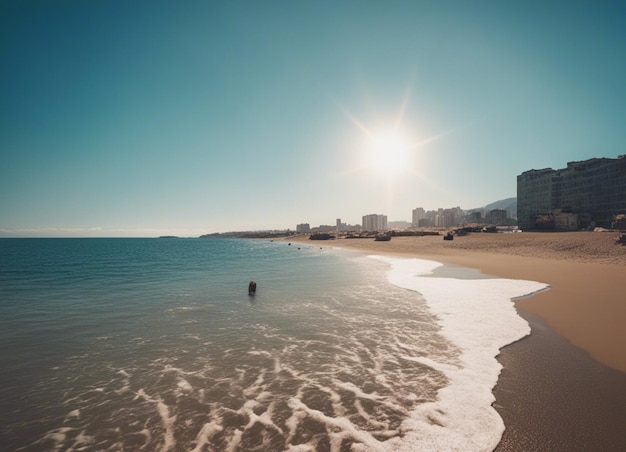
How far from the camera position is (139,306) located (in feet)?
51.1

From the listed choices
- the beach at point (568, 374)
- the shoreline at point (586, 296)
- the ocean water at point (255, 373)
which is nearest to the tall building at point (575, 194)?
the shoreline at point (586, 296)

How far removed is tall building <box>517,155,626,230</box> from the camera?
2972 inches

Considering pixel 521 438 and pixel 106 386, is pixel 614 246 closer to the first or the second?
pixel 521 438

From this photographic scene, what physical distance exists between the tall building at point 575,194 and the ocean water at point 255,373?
7998 cm

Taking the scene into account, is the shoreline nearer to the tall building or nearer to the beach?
the beach

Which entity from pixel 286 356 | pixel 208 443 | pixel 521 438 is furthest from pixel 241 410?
pixel 521 438

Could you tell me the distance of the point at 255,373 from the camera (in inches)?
312

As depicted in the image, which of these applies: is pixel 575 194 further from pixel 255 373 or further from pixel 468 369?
pixel 255 373

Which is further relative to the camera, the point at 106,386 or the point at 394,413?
the point at 106,386

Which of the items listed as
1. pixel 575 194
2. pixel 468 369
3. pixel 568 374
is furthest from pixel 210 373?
pixel 575 194

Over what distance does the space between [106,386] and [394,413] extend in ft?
23.6

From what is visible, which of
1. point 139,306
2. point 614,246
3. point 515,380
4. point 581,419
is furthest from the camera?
point 614,246

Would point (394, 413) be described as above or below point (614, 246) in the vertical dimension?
below

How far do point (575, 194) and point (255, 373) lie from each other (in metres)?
142
